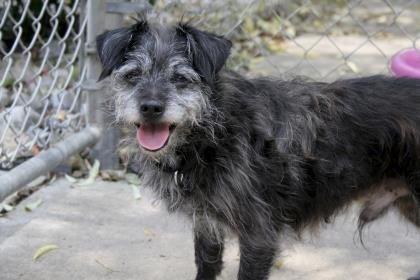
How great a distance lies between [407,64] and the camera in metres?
3.71

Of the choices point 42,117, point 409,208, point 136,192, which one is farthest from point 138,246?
point 409,208

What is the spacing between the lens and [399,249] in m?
3.60

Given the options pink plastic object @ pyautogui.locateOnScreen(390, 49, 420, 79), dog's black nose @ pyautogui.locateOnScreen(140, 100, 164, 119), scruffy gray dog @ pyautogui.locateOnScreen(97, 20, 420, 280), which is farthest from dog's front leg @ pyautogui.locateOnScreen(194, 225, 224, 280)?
pink plastic object @ pyautogui.locateOnScreen(390, 49, 420, 79)

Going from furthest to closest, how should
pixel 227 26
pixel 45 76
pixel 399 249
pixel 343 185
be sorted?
pixel 227 26 → pixel 45 76 → pixel 399 249 → pixel 343 185

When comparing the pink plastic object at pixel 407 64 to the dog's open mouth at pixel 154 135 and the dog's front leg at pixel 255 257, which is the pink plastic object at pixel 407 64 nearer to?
the dog's front leg at pixel 255 257

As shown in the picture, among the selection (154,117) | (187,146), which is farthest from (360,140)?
(154,117)

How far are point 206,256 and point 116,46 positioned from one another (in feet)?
3.57

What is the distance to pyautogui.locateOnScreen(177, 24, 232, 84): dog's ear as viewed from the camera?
270cm

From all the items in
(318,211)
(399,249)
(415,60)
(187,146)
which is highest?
(415,60)

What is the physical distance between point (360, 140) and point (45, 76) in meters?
3.45

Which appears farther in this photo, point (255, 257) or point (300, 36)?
point (300, 36)

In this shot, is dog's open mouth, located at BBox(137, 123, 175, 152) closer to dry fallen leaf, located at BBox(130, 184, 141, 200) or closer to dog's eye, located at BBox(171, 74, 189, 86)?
dog's eye, located at BBox(171, 74, 189, 86)

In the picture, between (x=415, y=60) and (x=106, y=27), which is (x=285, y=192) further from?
(x=106, y=27)

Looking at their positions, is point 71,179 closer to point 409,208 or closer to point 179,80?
point 179,80
